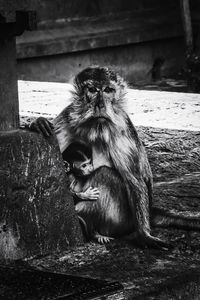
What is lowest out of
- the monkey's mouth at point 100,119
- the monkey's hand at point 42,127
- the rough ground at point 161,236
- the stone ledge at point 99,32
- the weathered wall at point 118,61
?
the rough ground at point 161,236

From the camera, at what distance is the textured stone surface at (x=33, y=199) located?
4.20 metres

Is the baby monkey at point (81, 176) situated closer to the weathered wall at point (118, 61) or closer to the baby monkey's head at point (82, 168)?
the baby monkey's head at point (82, 168)

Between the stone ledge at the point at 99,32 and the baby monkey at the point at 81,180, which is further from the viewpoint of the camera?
the stone ledge at the point at 99,32

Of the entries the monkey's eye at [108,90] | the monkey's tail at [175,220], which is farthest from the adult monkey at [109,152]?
the monkey's tail at [175,220]

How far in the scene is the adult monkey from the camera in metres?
4.36

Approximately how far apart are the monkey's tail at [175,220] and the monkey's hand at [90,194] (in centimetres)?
49

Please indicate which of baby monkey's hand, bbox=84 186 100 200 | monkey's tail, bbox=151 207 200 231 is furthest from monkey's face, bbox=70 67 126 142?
monkey's tail, bbox=151 207 200 231

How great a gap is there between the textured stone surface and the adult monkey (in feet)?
0.34

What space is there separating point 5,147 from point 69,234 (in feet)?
1.62

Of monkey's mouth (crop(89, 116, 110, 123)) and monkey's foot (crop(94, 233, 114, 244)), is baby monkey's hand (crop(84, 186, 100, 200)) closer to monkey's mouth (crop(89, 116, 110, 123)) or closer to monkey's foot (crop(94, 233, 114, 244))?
monkey's foot (crop(94, 233, 114, 244))

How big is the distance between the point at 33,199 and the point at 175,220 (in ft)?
2.83

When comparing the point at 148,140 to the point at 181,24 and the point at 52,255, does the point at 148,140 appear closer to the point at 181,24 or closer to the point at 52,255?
the point at 52,255

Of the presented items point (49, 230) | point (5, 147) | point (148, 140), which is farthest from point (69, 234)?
point (148, 140)

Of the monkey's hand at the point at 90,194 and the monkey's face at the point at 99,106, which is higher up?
the monkey's face at the point at 99,106
